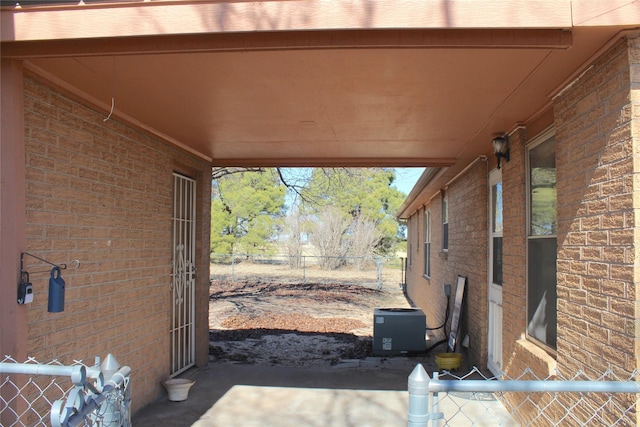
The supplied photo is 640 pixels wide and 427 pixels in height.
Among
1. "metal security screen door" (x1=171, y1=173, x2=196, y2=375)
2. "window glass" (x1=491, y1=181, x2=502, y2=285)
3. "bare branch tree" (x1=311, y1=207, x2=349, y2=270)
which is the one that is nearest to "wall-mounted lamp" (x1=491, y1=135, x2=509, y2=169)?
"window glass" (x1=491, y1=181, x2=502, y2=285)

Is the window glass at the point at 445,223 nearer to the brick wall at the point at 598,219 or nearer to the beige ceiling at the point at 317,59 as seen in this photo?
the beige ceiling at the point at 317,59

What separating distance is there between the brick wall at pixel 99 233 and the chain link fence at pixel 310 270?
54.3 ft

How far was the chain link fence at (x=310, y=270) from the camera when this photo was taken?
953 inches

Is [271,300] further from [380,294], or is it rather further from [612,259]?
[612,259]

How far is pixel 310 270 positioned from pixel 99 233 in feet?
81.6

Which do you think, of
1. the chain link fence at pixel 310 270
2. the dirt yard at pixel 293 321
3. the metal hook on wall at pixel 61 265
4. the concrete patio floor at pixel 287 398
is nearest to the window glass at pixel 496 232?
the concrete patio floor at pixel 287 398

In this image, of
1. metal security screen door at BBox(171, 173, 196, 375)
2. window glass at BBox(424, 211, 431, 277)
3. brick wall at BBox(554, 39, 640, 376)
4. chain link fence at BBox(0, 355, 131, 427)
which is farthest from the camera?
window glass at BBox(424, 211, 431, 277)

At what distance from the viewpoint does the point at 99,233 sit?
461 cm

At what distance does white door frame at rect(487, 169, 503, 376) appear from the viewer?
645cm

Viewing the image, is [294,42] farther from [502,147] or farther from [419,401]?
[502,147]

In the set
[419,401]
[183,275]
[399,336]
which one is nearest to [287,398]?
[183,275]

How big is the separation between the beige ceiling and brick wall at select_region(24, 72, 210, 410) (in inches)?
11.8

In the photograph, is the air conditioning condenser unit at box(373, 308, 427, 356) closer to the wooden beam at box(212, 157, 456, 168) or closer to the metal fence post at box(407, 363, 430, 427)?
Answer: the wooden beam at box(212, 157, 456, 168)

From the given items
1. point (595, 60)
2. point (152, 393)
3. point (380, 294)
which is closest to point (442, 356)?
point (152, 393)
